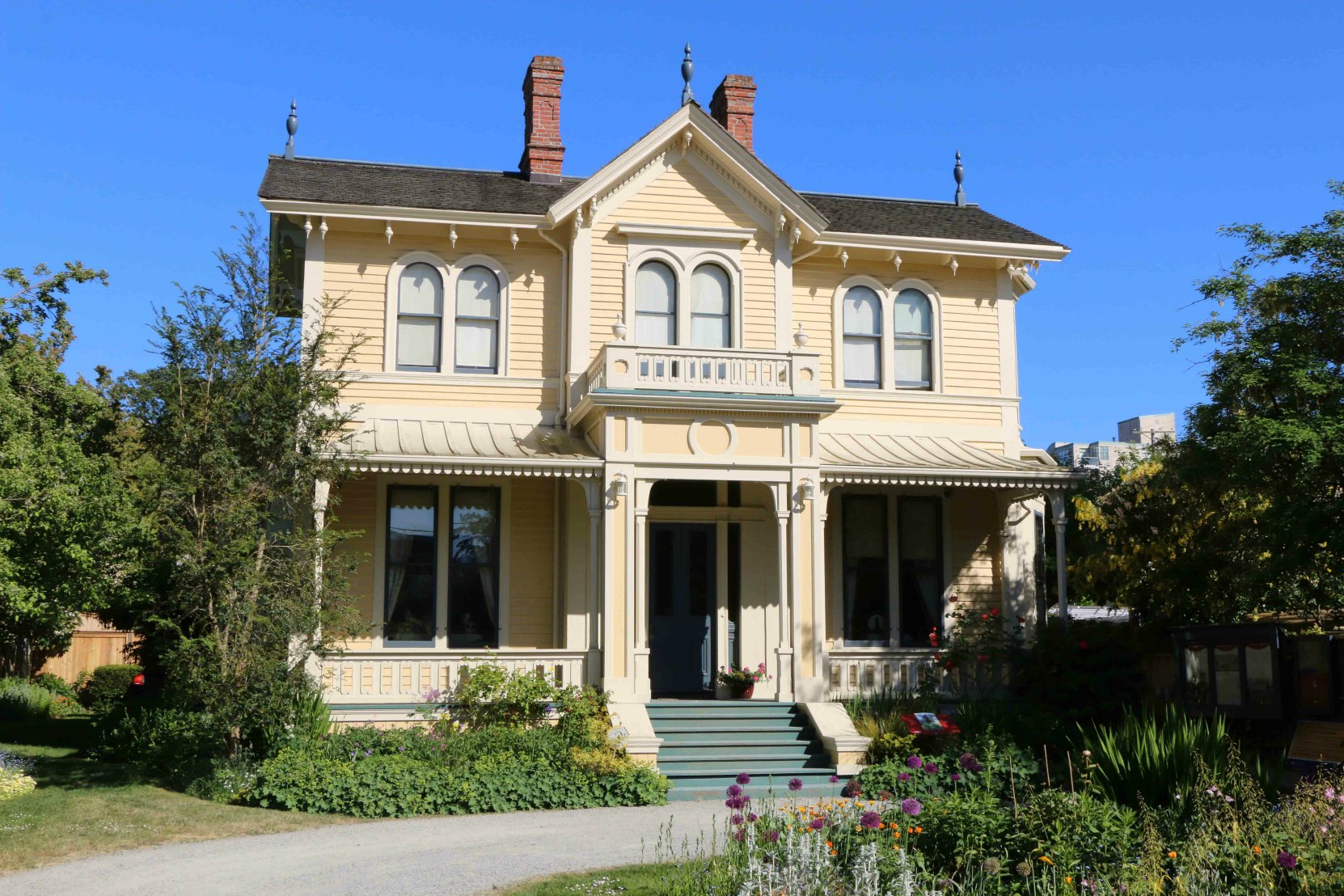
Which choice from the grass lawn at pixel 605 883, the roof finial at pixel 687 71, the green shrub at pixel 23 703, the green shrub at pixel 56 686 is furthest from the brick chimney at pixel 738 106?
the green shrub at pixel 56 686

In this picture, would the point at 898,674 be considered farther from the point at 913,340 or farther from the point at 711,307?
the point at 711,307

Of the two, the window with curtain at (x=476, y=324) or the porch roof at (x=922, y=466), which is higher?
the window with curtain at (x=476, y=324)

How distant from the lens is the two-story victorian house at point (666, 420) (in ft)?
55.6

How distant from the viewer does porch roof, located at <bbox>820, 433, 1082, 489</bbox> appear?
17.7 metres

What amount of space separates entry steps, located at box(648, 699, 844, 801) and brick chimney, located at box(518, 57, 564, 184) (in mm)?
9091

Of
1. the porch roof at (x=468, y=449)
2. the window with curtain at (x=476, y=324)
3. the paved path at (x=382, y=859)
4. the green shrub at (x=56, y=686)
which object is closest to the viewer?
the paved path at (x=382, y=859)

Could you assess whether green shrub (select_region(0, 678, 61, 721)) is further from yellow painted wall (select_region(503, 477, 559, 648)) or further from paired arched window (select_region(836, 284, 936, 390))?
paired arched window (select_region(836, 284, 936, 390))

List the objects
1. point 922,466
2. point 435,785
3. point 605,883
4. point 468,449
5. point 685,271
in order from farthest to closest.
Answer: point 685,271 < point 922,466 < point 468,449 < point 435,785 < point 605,883

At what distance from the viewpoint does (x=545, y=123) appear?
2102 centimetres

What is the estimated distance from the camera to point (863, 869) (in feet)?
25.6

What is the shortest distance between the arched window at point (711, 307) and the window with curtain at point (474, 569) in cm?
386

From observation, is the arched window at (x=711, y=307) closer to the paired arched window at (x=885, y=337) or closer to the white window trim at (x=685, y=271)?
the white window trim at (x=685, y=271)

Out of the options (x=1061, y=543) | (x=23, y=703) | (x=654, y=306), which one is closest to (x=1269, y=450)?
(x=1061, y=543)

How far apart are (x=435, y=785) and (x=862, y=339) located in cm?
1003
